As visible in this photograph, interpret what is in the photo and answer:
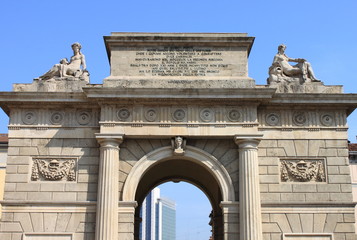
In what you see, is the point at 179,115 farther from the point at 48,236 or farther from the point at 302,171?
the point at 48,236

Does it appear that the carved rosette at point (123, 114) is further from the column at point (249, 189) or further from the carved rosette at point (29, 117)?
the column at point (249, 189)

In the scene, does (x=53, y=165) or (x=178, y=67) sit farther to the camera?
(x=178, y=67)

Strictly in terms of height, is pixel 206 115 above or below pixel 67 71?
below

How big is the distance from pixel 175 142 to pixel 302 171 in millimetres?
5013

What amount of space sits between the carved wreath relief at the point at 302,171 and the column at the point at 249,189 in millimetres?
1202

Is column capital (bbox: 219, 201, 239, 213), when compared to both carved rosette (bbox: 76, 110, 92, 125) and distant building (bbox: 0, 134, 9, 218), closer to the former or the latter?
carved rosette (bbox: 76, 110, 92, 125)

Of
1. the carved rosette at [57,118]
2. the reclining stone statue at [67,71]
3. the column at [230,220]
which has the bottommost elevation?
the column at [230,220]

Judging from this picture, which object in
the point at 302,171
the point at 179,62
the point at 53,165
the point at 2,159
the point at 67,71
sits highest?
the point at 179,62

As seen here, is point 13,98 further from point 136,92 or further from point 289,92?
point 289,92

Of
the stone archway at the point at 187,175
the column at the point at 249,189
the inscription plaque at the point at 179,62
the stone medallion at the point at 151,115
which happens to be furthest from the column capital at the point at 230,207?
the inscription plaque at the point at 179,62

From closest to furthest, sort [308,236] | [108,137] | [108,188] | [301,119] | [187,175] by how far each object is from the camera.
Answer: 1. [108,188]
2. [308,236]
3. [108,137]
4. [301,119]
5. [187,175]

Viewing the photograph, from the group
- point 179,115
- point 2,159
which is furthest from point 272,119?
point 2,159

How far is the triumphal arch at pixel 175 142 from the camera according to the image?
18.9 meters

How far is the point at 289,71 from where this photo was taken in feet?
68.4
